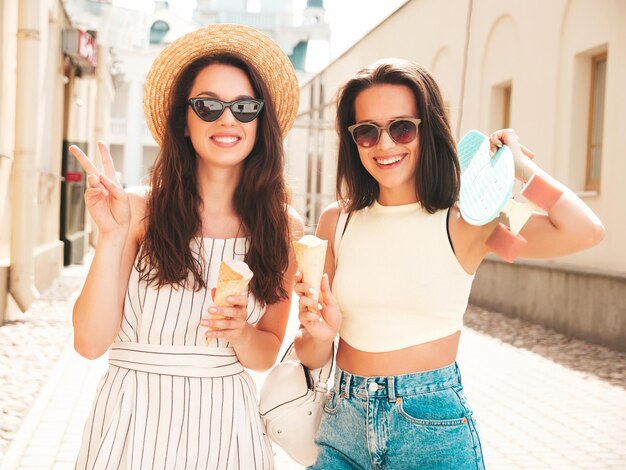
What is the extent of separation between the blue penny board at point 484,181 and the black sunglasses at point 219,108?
811 millimetres

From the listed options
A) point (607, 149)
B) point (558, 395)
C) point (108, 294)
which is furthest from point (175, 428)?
point (607, 149)

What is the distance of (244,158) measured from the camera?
2.89 metres

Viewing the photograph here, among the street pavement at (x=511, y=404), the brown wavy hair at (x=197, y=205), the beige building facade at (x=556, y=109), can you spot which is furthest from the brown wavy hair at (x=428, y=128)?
the beige building facade at (x=556, y=109)

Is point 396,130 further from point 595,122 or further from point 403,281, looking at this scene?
point 595,122

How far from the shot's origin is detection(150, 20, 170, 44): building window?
52.5 meters

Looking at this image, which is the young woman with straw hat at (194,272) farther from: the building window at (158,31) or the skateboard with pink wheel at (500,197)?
the building window at (158,31)

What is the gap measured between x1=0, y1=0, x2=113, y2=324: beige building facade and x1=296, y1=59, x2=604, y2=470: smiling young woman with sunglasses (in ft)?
23.4

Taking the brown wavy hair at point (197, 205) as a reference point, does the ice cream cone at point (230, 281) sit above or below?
below

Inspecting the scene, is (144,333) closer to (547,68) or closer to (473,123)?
(547,68)

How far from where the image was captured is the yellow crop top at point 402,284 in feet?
8.14

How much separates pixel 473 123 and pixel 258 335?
1299cm

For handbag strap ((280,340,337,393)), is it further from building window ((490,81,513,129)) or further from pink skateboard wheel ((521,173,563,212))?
building window ((490,81,513,129))

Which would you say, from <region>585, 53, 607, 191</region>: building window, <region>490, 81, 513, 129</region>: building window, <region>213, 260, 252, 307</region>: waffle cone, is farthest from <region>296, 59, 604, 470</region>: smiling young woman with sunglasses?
<region>490, 81, 513, 129</region>: building window

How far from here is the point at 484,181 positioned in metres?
2.38
